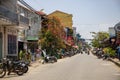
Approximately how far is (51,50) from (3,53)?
22.7 m

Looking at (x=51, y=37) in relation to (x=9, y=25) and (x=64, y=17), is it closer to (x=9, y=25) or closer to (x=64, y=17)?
(x=9, y=25)

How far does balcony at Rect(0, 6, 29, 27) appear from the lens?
3024 cm

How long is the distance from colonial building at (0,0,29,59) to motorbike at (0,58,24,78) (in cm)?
→ 644

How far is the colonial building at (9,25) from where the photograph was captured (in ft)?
103

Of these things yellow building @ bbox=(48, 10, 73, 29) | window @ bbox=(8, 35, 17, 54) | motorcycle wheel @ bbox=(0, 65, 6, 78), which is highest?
A: yellow building @ bbox=(48, 10, 73, 29)

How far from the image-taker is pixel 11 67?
23.8 metres

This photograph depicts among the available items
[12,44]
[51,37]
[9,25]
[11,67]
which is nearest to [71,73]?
[11,67]

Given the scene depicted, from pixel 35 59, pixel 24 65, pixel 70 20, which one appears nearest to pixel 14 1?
pixel 35 59

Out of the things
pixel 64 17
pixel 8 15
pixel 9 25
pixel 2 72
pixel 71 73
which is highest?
pixel 64 17

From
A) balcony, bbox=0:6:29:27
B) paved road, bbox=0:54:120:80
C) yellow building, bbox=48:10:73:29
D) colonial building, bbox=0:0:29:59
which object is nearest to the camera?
paved road, bbox=0:54:120:80

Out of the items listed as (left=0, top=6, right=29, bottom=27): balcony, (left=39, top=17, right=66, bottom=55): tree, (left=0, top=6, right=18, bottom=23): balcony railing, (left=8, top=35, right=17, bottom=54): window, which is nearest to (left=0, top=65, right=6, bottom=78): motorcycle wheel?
(left=0, top=6, right=29, bottom=27): balcony

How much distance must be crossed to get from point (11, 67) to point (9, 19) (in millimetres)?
8648

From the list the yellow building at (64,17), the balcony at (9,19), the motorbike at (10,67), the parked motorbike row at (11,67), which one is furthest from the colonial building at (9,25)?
the yellow building at (64,17)

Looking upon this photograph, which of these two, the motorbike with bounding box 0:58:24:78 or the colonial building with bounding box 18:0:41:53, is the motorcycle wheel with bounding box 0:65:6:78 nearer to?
the motorbike with bounding box 0:58:24:78
